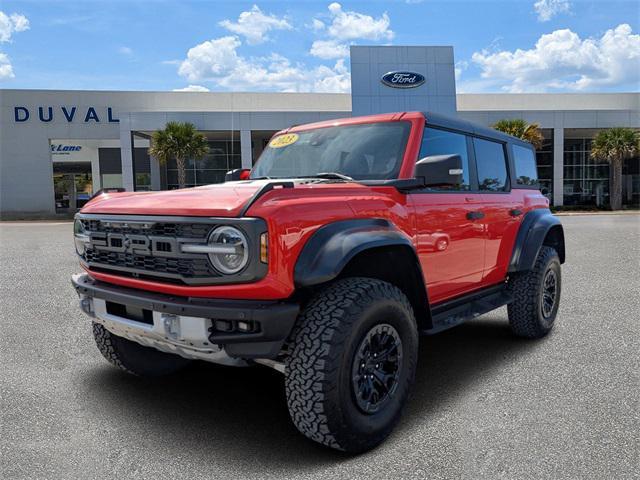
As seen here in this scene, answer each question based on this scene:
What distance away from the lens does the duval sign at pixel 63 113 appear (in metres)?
35.0

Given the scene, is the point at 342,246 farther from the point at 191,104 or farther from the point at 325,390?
the point at 191,104

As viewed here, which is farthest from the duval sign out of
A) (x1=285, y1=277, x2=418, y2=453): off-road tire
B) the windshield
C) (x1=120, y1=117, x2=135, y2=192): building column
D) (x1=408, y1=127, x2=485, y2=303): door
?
(x1=285, y1=277, x2=418, y2=453): off-road tire

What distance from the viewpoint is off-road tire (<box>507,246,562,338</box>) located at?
4.93 metres

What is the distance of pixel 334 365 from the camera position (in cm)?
270

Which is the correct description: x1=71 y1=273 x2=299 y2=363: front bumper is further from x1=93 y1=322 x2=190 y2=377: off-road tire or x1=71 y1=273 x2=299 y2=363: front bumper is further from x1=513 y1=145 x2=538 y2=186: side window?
x1=513 y1=145 x2=538 y2=186: side window

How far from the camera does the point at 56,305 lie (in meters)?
6.72

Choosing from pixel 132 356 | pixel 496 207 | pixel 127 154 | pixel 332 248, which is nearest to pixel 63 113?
pixel 127 154

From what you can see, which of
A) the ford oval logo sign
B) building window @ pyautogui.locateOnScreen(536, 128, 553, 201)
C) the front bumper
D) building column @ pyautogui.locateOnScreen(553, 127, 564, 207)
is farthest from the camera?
building window @ pyautogui.locateOnScreen(536, 128, 553, 201)

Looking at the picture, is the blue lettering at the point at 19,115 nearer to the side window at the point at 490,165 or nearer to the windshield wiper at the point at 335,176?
the side window at the point at 490,165

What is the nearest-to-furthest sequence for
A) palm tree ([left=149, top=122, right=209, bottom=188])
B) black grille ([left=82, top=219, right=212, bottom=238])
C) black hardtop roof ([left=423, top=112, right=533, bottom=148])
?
black grille ([left=82, top=219, right=212, bottom=238]) → black hardtop roof ([left=423, top=112, right=533, bottom=148]) → palm tree ([left=149, top=122, right=209, bottom=188])

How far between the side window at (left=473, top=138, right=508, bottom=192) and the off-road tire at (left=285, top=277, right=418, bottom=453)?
83.7 inches

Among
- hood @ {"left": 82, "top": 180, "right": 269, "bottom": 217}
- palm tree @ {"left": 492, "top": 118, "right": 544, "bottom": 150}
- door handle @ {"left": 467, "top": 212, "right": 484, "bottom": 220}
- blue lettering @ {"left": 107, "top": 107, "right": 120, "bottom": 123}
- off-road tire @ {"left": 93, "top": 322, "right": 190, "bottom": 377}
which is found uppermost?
blue lettering @ {"left": 107, "top": 107, "right": 120, "bottom": 123}

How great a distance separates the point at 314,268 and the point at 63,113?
37759 millimetres

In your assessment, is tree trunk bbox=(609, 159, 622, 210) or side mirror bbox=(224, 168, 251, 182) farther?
tree trunk bbox=(609, 159, 622, 210)
